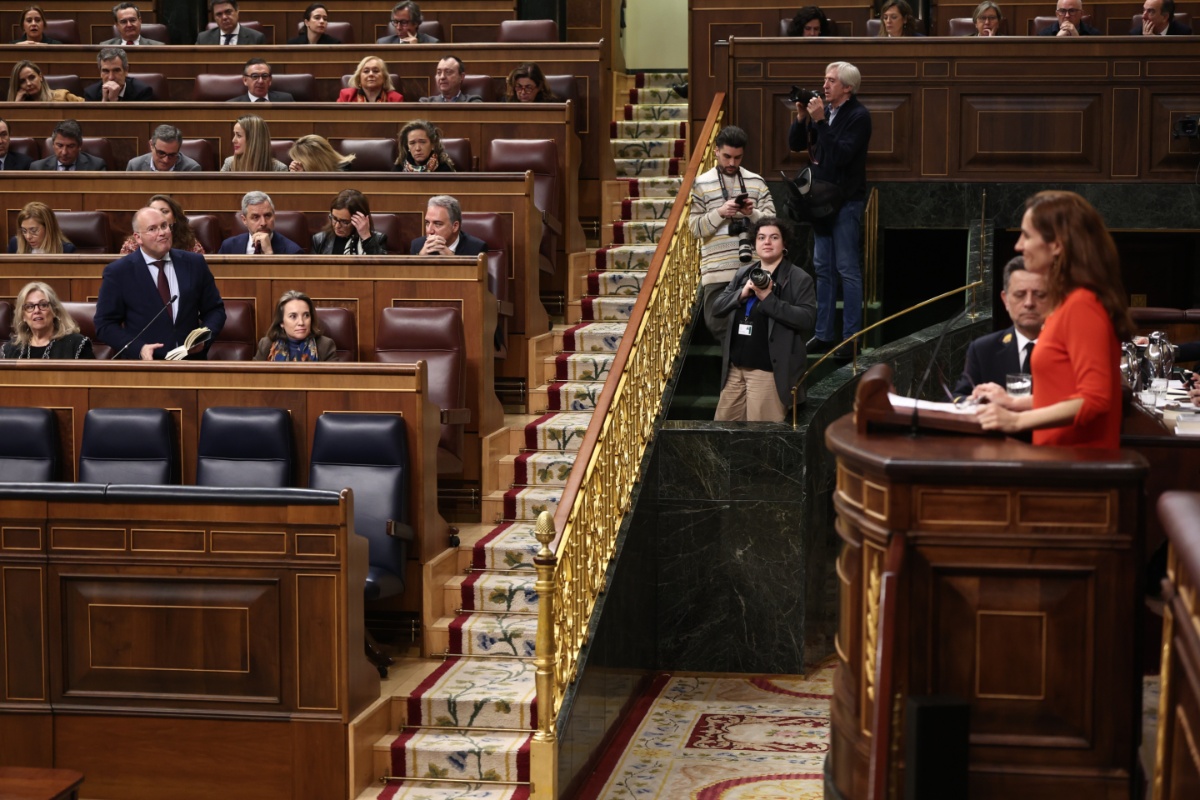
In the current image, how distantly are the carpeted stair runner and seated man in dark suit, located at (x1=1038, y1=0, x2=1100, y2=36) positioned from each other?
2.07 meters

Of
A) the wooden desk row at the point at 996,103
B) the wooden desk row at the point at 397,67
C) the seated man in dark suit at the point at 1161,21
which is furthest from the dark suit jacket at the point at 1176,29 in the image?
the wooden desk row at the point at 397,67

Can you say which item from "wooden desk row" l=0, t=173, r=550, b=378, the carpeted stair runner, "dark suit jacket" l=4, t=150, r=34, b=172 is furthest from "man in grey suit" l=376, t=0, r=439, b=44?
"wooden desk row" l=0, t=173, r=550, b=378

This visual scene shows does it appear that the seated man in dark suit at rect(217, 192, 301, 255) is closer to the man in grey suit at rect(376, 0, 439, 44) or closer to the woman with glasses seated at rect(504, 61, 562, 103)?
the woman with glasses seated at rect(504, 61, 562, 103)

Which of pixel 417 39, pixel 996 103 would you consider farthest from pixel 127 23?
pixel 996 103

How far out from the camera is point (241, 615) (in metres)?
3.88

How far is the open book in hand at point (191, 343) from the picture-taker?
4844 millimetres

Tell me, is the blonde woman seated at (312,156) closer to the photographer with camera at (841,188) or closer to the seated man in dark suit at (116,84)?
the seated man in dark suit at (116,84)

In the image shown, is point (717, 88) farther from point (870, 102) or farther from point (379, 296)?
point (379, 296)

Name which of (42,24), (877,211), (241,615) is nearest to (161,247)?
(241,615)

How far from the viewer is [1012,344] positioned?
3740 millimetres

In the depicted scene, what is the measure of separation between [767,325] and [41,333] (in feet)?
8.31

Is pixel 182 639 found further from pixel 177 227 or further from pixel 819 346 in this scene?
pixel 819 346

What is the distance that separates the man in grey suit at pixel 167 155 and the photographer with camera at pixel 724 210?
7.21 ft

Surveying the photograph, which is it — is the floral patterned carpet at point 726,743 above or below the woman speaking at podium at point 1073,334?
below
